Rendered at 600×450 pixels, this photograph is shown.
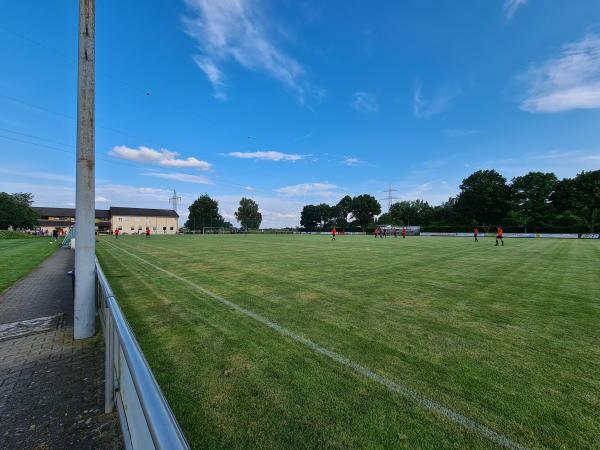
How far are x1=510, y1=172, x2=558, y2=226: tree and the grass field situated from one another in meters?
74.7

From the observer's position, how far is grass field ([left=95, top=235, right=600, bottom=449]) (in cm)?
277

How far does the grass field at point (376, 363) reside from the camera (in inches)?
109

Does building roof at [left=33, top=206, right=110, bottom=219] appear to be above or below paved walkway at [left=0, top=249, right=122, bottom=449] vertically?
above

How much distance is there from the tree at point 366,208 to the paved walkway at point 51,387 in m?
117

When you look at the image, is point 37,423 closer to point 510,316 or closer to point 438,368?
point 438,368

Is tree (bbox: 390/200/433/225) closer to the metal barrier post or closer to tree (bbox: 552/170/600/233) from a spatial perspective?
tree (bbox: 552/170/600/233)

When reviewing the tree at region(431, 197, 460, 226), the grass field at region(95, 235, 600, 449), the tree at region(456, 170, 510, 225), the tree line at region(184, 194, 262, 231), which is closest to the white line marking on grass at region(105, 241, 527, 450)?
the grass field at region(95, 235, 600, 449)

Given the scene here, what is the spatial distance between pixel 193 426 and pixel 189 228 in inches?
4459

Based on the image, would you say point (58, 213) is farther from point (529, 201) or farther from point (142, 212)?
point (529, 201)

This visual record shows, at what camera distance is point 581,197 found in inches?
2534

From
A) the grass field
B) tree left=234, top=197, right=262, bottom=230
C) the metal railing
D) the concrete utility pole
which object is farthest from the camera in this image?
tree left=234, top=197, right=262, bottom=230

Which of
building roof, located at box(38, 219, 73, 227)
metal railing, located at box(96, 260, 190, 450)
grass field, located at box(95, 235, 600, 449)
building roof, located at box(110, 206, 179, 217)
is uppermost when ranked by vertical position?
building roof, located at box(110, 206, 179, 217)

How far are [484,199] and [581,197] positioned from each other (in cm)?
1802

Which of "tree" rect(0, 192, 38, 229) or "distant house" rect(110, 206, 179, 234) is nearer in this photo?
"tree" rect(0, 192, 38, 229)
